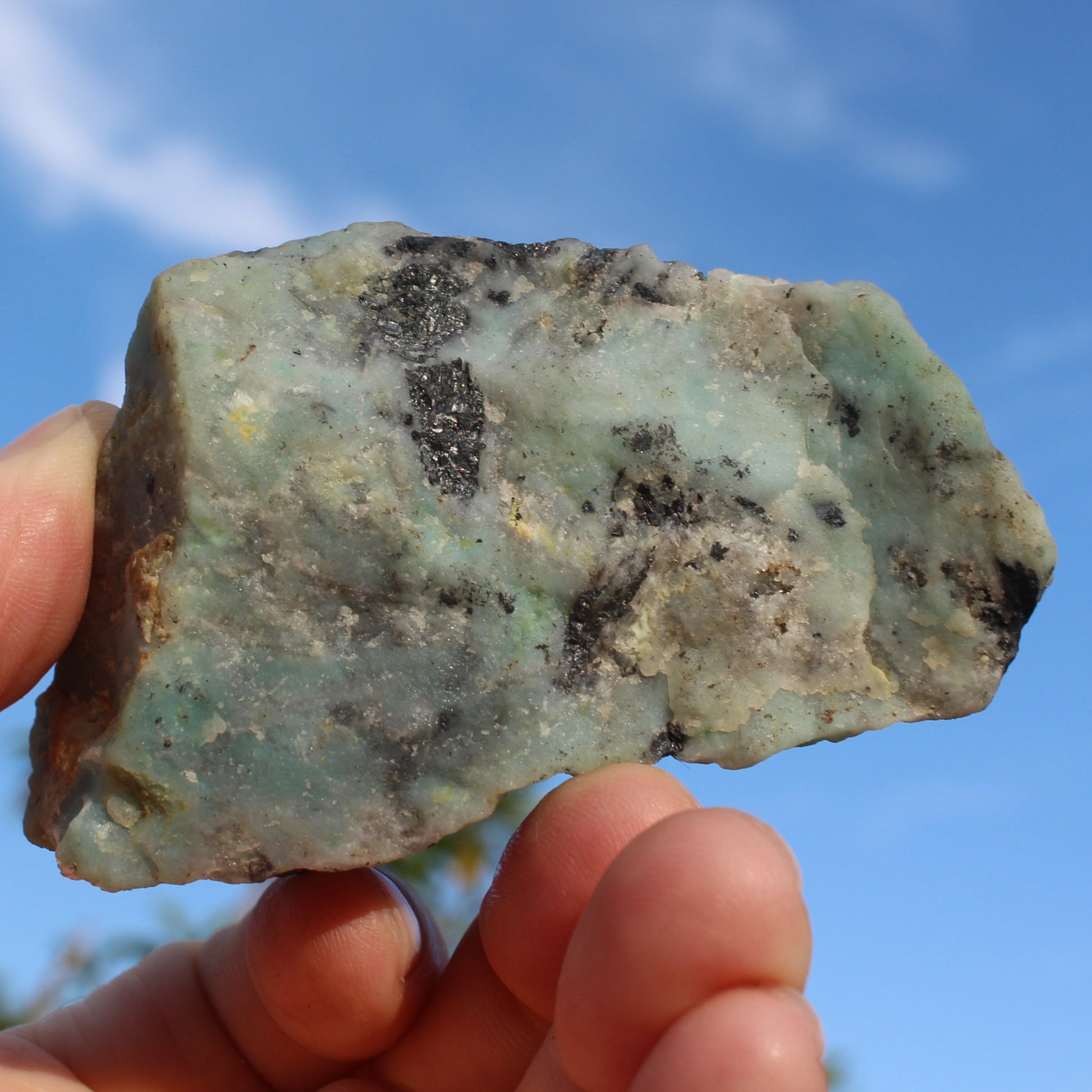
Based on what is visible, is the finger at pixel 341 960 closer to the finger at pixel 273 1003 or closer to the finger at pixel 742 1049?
the finger at pixel 273 1003

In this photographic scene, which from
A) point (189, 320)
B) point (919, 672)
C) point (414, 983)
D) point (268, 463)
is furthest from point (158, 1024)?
point (919, 672)

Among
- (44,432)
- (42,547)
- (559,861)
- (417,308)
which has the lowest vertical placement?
(559,861)

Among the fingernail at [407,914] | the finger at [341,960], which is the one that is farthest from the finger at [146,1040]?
the fingernail at [407,914]

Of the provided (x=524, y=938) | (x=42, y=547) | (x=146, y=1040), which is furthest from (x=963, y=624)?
(x=146, y=1040)

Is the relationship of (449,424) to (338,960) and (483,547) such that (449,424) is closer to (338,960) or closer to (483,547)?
(483,547)

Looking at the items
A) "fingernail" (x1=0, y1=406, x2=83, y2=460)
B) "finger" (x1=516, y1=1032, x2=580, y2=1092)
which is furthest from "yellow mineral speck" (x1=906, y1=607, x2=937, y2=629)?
"fingernail" (x1=0, y1=406, x2=83, y2=460)

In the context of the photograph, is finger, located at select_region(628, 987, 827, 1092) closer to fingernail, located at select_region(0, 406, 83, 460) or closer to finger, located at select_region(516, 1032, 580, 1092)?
finger, located at select_region(516, 1032, 580, 1092)
